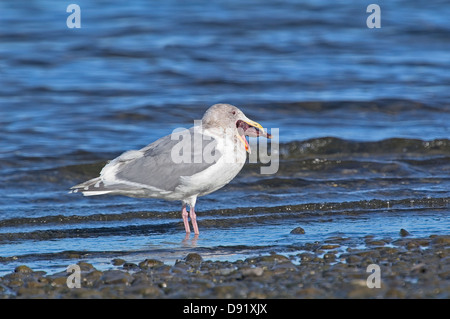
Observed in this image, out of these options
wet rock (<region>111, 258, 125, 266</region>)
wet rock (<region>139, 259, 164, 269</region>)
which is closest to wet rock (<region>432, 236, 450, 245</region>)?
wet rock (<region>139, 259, 164, 269</region>)

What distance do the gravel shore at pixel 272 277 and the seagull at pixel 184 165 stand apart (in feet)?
3.82

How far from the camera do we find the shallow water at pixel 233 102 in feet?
24.1

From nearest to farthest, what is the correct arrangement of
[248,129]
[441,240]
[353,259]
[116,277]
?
[116,277], [353,259], [441,240], [248,129]

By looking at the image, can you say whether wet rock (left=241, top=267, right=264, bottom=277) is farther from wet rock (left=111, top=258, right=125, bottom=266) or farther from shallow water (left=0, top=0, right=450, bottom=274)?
wet rock (left=111, top=258, right=125, bottom=266)

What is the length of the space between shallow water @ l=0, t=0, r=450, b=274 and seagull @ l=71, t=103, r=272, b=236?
47 cm

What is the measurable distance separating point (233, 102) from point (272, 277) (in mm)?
8244

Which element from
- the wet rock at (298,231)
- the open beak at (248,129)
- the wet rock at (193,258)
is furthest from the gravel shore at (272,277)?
the open beak at (248,129)

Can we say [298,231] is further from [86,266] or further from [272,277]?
[86,266]

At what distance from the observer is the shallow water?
24.1ft

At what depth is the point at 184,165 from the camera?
273 inches

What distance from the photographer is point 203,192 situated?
23.7 feet

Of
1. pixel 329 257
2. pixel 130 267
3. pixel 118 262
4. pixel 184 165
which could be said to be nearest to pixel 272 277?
pixel 329 257

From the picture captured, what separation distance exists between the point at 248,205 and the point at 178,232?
1.25 m
